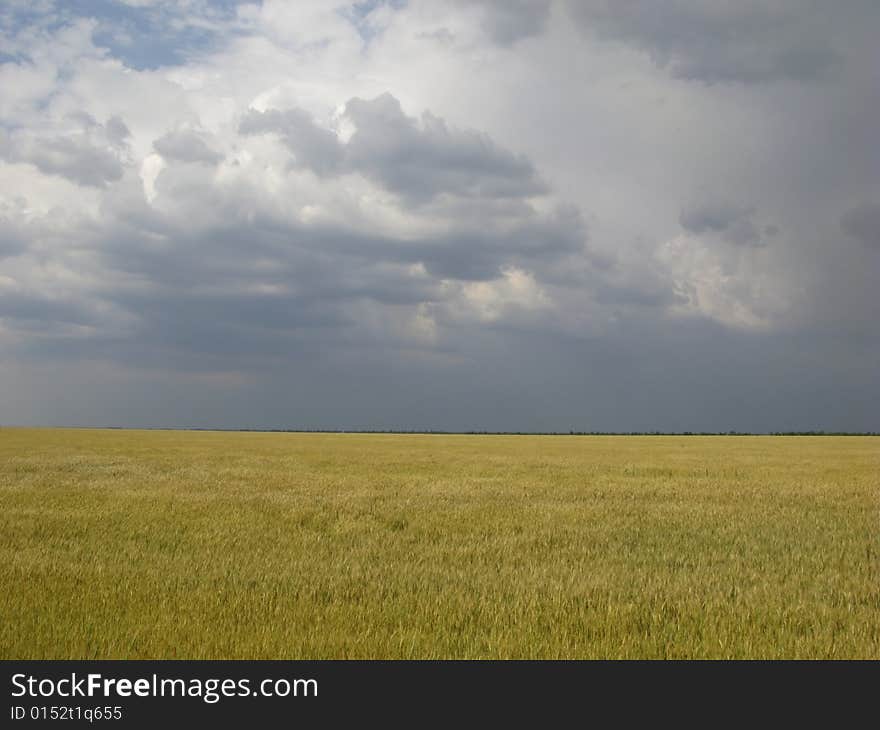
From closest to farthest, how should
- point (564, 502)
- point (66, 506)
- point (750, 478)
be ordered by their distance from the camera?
point (66, 506)
point (564, 502)
point (750, 478)

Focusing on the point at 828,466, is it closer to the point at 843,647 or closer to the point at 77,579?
the point at 843,647

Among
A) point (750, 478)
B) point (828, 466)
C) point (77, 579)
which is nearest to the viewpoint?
point (77, 579)

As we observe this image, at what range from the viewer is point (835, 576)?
37.8ft

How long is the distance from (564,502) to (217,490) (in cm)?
1122

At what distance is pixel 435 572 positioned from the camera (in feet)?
37.8

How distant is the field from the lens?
8.00 m

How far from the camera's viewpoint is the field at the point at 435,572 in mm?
7996
